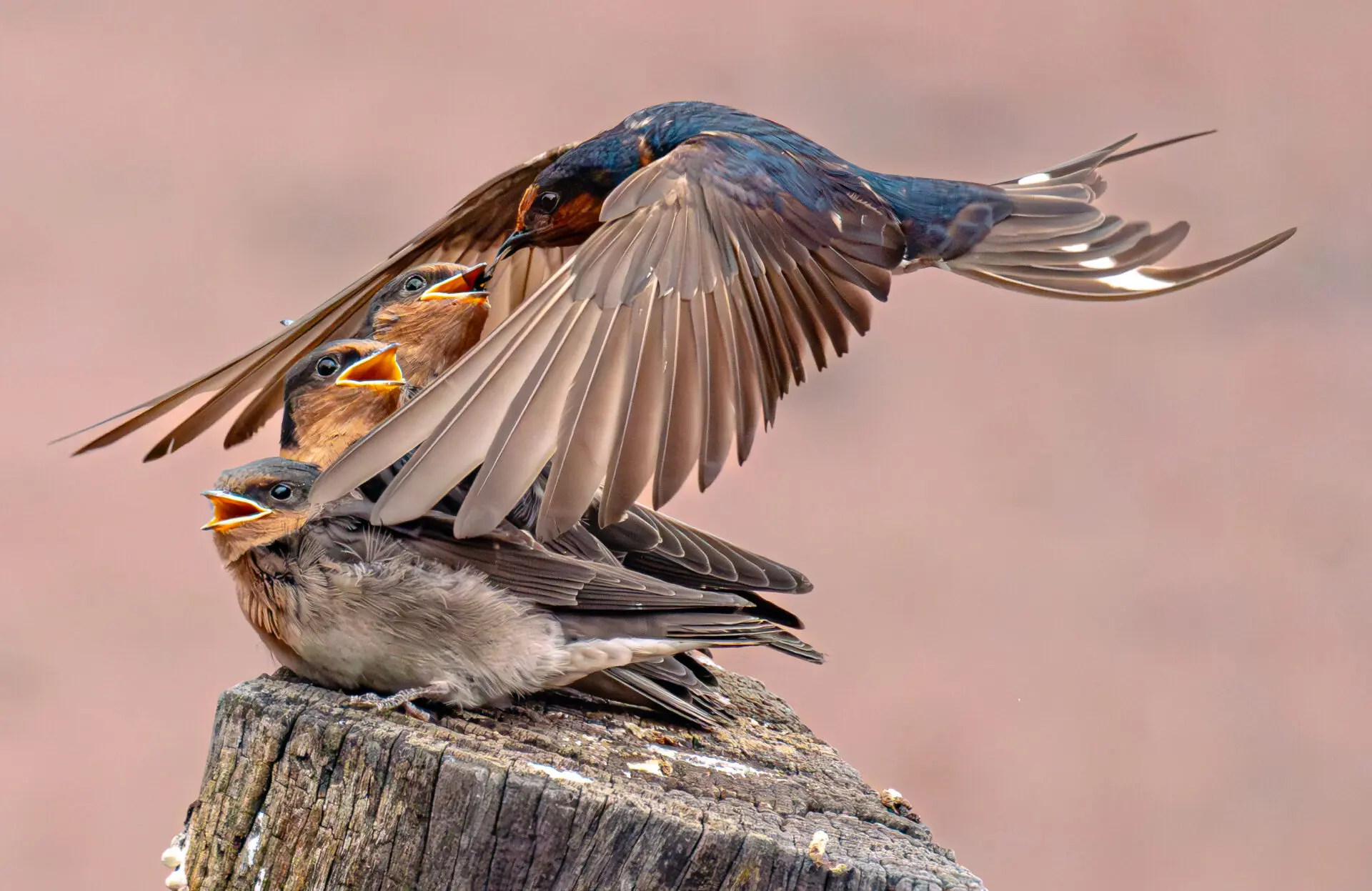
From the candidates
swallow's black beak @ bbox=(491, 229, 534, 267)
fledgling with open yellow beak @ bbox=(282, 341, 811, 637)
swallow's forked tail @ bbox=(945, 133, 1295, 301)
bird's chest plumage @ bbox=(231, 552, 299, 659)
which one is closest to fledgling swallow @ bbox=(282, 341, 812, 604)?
fledgling with open yellow beak @ bbox=(282, 341, 811, 637)

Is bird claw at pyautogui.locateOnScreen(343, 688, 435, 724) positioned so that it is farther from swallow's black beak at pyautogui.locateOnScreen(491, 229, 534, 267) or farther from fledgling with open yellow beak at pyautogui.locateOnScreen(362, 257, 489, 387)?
swallow's black beak at pyautogui.locateOnScreen(491, 229, 534, 267)

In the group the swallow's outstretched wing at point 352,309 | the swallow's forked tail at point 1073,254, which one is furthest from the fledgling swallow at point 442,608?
the swallow's forked tail at point 1073,254

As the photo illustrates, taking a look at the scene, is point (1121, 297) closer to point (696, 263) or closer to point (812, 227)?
point (812, 227)

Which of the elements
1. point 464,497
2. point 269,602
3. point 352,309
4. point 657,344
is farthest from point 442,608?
point 352,309

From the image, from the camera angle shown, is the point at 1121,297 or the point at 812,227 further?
the point at 1121,297

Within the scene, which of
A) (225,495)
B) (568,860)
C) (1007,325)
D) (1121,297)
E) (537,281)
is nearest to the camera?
(568,860)

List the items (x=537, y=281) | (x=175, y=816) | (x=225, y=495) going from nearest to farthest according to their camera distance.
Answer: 1. (x=225, y=495)
2. (x=537, y=281)
3. (x=175, y=816)

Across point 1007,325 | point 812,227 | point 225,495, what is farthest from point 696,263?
point 1007,325
